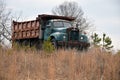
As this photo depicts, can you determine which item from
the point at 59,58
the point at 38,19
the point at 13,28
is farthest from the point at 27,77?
the point at 13,28

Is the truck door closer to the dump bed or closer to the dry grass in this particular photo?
the dump bed

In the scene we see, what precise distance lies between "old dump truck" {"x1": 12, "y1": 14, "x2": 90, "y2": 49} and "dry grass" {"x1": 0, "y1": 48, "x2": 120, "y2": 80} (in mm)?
6415

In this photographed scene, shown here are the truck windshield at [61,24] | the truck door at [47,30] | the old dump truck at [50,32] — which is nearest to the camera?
the old dump truck at [50,32]

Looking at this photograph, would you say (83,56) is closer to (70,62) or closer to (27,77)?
(70,62)

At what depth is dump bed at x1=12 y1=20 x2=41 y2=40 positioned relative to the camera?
22.8 m

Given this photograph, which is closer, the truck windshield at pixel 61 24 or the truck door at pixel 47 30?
the truck door at pixel 47 30

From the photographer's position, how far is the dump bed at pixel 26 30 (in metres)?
22.8

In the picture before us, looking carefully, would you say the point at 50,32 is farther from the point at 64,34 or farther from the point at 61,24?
the point at 64,34

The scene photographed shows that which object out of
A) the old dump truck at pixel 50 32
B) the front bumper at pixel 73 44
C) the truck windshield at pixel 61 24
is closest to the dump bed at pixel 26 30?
the old dump truck at pixel 50 32

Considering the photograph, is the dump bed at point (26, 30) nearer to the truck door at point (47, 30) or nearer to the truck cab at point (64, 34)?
the truck door at point (47, 30)

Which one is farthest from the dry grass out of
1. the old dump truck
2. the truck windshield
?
the truck windshield

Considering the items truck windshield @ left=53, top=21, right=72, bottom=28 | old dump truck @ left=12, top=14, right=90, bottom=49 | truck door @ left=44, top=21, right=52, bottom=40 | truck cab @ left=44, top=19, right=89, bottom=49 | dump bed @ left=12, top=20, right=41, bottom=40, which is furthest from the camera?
dump bed @ left=12, top=20, right=41, bottom=40

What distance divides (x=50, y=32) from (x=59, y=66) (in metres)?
9.67

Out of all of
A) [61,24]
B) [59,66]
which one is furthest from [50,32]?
[59,66]
